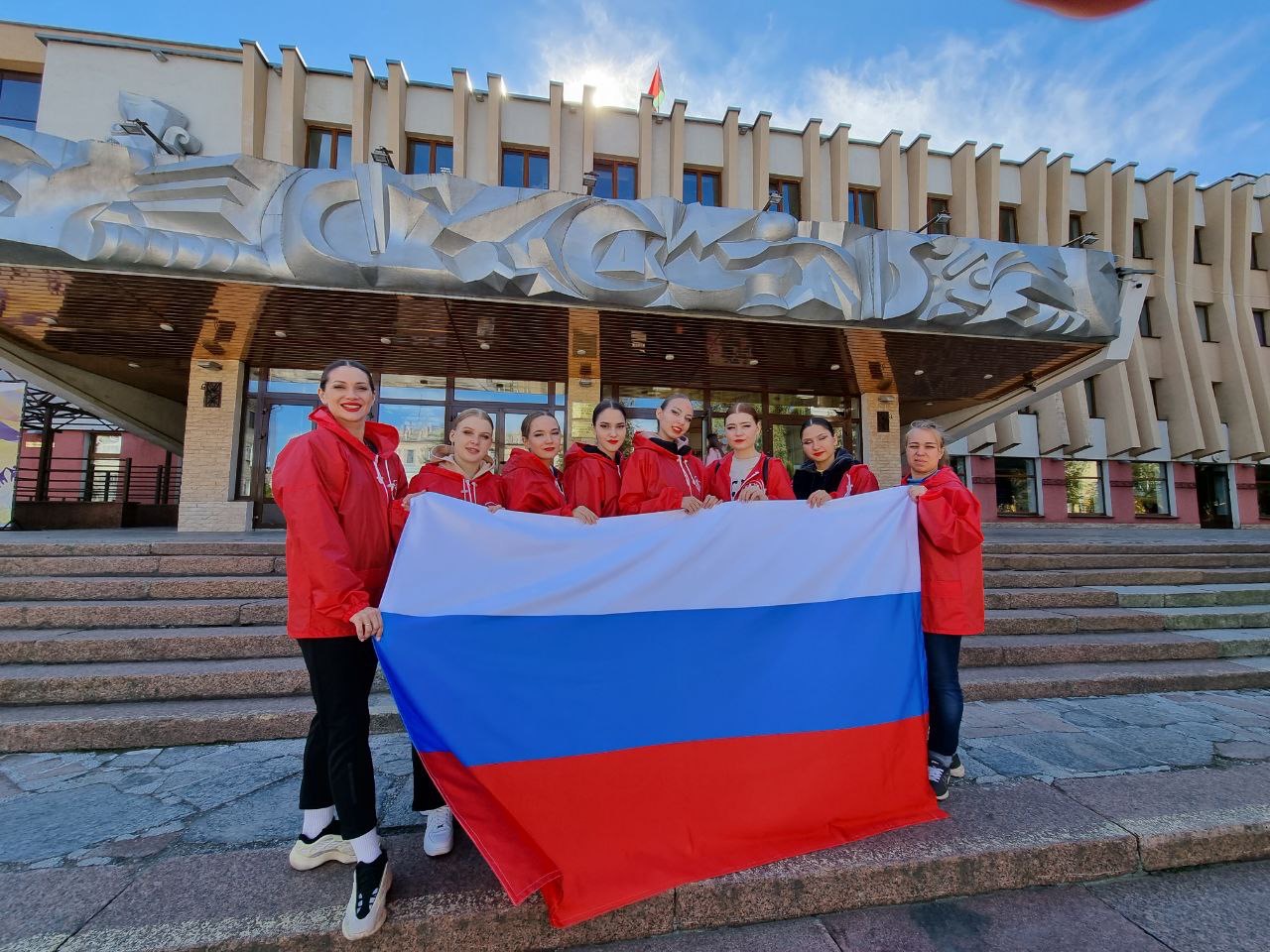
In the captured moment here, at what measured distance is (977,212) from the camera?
16.7m

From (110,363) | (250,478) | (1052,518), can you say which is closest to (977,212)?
(1052,518)

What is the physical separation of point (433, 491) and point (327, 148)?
14.6 m

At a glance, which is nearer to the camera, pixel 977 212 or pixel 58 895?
pixel 58 895

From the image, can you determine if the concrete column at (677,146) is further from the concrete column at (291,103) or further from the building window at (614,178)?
the concrete column at (291,103)

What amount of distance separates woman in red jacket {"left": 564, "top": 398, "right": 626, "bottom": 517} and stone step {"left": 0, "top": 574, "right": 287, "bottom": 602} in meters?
4.23

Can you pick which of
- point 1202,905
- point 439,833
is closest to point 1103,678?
point 1202,905

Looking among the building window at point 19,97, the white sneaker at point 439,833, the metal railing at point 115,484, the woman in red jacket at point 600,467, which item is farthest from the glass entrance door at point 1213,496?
the building window at point 19,97

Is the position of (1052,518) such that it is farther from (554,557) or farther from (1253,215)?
(554,557)

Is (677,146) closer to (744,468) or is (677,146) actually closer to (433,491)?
(744,468)

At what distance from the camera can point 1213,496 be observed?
66.0 feet

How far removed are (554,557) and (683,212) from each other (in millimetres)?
7671

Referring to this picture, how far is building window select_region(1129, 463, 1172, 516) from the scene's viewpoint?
1894cm

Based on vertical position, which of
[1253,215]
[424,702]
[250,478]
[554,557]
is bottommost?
[424,702]

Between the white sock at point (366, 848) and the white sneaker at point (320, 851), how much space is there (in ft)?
0.87
